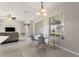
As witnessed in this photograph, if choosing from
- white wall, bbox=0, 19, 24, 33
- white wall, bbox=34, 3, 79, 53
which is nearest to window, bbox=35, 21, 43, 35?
white wall, bbox=34, 3, 79, 53

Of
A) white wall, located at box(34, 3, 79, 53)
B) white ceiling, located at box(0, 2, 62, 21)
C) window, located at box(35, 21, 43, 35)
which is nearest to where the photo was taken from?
white wall, located at box(34, 3, 79, 53)

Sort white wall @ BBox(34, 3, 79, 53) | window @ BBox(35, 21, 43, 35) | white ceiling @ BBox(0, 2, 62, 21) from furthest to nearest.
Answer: window @ BBox(35, 21, 43, 35), white ceiling @ BBox(0, 2, 62, 21), white wall @ BBox(34, 3, 79, 53)

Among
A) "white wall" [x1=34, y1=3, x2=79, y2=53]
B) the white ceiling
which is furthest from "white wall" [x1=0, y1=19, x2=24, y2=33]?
"white wall" [x1=34, y1=3, x2=79, y2=53]

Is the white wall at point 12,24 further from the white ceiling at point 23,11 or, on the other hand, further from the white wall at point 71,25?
the white wall at point 71,25

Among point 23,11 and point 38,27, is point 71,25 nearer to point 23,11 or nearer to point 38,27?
point 38,27

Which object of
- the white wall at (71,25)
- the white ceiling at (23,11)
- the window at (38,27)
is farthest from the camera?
the window at (38,27)

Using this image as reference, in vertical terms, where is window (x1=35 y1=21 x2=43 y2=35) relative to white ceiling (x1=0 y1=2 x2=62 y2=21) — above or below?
below

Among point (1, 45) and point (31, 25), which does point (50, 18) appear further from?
point (1, 45)

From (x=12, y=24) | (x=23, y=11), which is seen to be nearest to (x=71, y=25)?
(x=23, y=11)

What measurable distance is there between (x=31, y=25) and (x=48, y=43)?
1559mm

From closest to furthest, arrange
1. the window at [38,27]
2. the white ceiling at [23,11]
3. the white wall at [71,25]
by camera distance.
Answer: the white wall at [71,25], the white ceiling at [23,11], the window at [38,27]

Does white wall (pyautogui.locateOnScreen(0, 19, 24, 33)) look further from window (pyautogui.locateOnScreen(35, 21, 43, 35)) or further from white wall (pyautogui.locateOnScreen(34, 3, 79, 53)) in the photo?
white wall (pyautogui.locateOnScreen(34, 3, 79, 53))

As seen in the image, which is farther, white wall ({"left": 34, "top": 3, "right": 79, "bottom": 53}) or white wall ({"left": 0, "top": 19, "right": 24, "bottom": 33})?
white wall ({"left": 0, "top": 19, "right": 24, "bottom": 33})

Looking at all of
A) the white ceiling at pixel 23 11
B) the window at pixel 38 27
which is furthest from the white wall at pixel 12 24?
the window at pixel 38 27
